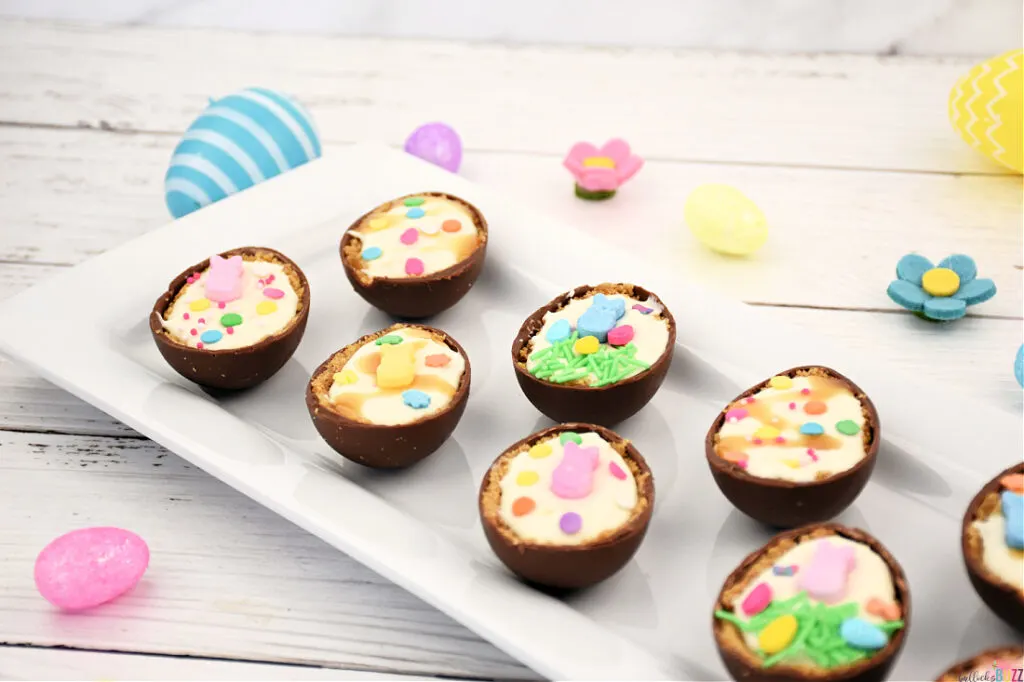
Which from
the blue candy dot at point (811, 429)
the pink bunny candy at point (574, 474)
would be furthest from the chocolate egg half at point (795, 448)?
the pink bunny candy at point (574, 474)

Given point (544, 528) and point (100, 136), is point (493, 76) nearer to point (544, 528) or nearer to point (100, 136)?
point (100, 136)

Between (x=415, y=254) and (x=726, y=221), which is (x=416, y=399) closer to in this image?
(x=415, y=254)

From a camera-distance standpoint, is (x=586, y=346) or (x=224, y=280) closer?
(x=586, y=346)

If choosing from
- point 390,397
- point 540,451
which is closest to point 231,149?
point 390,397

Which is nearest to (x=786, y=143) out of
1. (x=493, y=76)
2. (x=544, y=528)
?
(x=493, y=76)

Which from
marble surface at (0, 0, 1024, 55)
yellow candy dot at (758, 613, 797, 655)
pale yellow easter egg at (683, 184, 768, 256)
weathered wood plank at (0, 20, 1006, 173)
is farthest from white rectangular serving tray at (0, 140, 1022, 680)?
marble surface at (0, 0, 1024, 55)

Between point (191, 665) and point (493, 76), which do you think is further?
point (493, 76)
